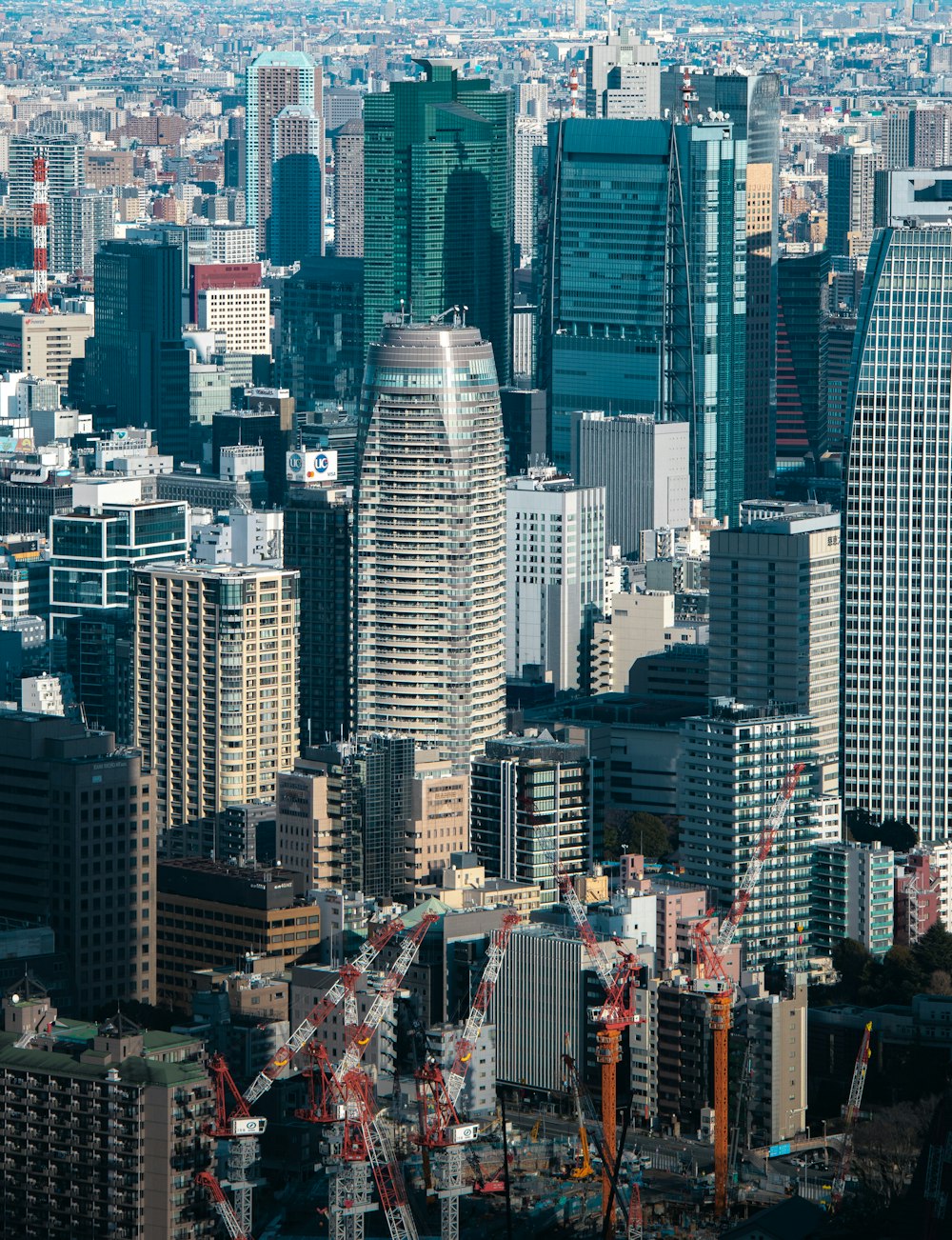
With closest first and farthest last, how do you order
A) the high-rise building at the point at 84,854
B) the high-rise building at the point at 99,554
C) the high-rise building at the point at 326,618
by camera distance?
1. the high-rise building at the point at 84,854
2. the high-rise building at the point at 326,618
3. the high-rise building at the point at 99,554

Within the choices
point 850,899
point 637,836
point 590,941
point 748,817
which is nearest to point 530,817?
point 637,836

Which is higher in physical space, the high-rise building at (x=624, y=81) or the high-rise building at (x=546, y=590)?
the high-rise building at (x=624, y=81)

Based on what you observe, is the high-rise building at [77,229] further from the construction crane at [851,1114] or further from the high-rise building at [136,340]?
the construction crane at [851,1114]

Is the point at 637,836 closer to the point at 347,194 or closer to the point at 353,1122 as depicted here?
the point at 353,1122

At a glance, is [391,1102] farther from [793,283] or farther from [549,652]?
[793,283]

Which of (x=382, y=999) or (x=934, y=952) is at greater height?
(x=382, y=999)

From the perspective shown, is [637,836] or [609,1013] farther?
[637,836]

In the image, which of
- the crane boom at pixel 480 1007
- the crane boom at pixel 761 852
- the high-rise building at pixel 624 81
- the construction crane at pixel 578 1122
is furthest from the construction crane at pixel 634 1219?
the high-rise building at pixel 624 81
